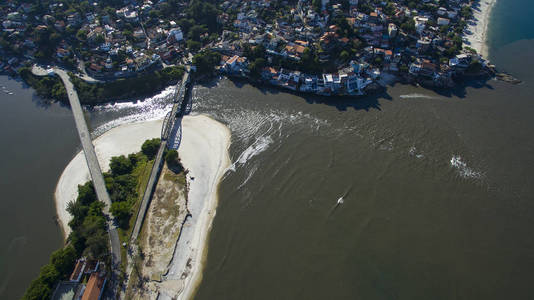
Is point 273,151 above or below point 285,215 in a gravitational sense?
above

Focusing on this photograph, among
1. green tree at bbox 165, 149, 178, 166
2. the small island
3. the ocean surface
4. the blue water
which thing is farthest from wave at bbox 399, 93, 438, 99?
green tree at bbox 165, 149, 178, 166

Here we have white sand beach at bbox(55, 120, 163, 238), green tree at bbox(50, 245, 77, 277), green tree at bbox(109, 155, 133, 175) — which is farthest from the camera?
green tree at bbox(109, 155, 133, 175)

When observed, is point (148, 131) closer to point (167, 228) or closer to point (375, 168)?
point (167, 228)

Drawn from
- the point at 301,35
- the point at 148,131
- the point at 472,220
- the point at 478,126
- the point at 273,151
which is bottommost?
the point at 472,220

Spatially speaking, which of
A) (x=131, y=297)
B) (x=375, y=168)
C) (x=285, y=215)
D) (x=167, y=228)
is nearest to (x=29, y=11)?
(x=167, y=228)

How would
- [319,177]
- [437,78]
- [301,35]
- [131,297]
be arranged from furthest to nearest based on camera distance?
[301,35]
[437,78]
[319,177]
[131,297]

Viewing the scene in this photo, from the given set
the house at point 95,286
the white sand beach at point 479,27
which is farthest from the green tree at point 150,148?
the white sand beach at point 479,27

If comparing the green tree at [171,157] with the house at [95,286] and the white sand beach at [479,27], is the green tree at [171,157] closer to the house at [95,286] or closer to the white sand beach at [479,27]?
the house at [95,286]

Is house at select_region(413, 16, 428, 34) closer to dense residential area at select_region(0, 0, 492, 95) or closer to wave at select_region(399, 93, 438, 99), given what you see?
dense residential area at select_region(0, 0, 492, 95)
